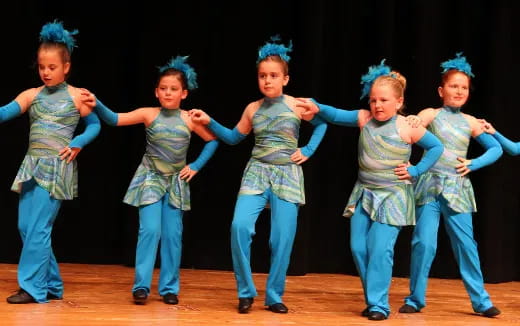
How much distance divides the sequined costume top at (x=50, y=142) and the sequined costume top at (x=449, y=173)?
1978 millimetres

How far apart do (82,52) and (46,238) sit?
1.89 meters

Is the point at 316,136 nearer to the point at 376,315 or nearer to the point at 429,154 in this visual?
the point at 429,154

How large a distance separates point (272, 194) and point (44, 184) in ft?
4.06

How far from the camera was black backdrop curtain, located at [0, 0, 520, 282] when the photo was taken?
5797 millimetres

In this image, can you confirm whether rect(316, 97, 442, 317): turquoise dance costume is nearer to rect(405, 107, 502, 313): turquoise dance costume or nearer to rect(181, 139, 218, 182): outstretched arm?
rect(405, 107, 502, 313): turquoise dance costume

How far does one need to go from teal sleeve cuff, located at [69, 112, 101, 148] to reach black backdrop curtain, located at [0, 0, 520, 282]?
1192 mm

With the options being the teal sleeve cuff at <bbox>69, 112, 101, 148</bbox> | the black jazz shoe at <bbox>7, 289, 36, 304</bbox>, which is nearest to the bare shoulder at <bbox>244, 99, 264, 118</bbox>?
the teal sleeve cuff at <bbox>69, 112, 101, 148</bbox>

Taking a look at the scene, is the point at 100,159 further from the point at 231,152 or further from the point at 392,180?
the point at 392,180

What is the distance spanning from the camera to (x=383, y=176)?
14.5ft

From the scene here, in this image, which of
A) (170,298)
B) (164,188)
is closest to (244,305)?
(170,298)

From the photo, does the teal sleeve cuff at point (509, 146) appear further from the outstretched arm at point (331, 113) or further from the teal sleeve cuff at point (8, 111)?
the teal sleeve cuff at point (8, 111)

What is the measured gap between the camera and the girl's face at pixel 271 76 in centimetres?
448

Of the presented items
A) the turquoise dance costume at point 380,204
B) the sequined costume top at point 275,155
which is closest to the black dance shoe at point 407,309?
the turquoise dance costume at point 380,204

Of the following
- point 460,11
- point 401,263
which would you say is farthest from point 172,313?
point 460,11
